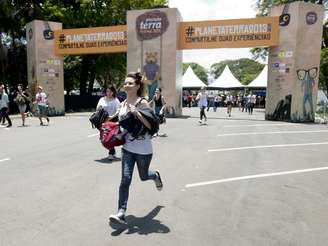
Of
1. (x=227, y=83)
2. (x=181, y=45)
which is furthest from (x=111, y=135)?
(x=227, y=83)

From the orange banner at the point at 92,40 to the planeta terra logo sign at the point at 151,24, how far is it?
1.22m

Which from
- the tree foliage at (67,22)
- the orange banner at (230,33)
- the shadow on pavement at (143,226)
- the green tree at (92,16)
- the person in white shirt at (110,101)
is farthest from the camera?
the green tree at (92,16)

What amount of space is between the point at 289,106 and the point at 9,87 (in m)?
21.9

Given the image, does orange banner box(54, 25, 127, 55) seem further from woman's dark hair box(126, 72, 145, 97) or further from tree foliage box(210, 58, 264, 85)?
tree foliage box(210, 58, 264, 85)

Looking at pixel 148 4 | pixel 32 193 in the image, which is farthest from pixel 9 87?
pixel 32 193

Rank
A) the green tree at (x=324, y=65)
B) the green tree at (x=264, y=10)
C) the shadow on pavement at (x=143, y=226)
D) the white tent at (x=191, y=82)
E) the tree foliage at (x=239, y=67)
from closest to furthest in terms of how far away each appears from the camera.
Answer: the shadow on pavement at (x=143, y=226) → the green tree at (x=324, y=65) → the green tree at (x=264, y=10) → the white tent at (x=191, y=82) → the tree foliage at (x=239, y=67)

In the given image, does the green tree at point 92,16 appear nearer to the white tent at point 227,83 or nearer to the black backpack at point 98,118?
the white tent at point 227,83

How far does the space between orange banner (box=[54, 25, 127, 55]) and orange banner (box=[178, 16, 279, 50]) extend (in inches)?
150

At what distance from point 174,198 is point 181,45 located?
16167 millimetres

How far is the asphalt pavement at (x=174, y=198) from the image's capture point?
3865 millimetres

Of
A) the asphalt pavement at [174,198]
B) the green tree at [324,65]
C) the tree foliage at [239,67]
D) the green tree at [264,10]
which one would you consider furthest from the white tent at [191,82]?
the tree foliage at [239,67]

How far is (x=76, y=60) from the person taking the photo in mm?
33719

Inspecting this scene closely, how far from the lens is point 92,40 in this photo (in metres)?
22.0

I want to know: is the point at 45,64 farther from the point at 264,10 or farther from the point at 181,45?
the point at 264,10
